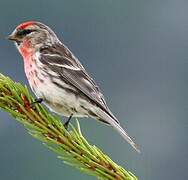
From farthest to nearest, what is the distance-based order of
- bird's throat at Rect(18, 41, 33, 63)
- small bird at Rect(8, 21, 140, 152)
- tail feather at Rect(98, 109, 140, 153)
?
bird's throat at Rect(18, 41, 33, 63), small bird at Rect(8, 21, 140, 152), tail feather at Rect(98, 109, 140, 153)

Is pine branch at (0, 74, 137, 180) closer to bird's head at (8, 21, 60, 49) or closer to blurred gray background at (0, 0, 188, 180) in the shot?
bird's head at (8, 21, 60, 49)

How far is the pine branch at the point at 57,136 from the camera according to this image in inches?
80.4

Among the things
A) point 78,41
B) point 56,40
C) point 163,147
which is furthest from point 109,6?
point 56,40

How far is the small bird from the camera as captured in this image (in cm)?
277

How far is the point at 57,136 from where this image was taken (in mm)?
2182

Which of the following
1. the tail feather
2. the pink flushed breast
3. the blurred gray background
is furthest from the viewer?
the blurred gray background

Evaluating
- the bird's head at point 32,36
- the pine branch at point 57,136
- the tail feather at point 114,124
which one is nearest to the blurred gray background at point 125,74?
the bird's head at point 32,36

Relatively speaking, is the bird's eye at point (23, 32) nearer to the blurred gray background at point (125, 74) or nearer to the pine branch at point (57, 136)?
the pine branch at point (57, 136)

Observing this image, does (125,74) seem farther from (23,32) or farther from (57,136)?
(57,136)

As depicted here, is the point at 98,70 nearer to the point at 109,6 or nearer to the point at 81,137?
the point at 109,6

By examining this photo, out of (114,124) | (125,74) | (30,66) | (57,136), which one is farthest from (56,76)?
(125,74)

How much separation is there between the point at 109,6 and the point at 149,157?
21.2m

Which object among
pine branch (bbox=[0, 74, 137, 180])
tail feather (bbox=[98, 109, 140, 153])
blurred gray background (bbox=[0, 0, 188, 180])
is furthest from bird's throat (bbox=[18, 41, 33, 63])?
blurred gray background (bbox=[0, 0, 188, 180])

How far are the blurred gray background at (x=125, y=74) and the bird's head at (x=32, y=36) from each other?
2586 centimetres
